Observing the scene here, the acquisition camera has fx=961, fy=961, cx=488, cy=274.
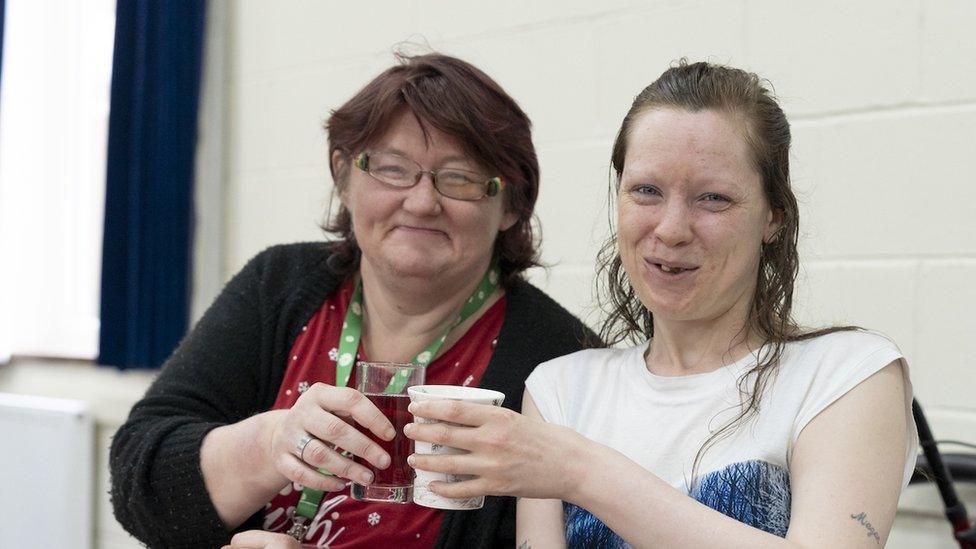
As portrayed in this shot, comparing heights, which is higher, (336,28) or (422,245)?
(336,28)

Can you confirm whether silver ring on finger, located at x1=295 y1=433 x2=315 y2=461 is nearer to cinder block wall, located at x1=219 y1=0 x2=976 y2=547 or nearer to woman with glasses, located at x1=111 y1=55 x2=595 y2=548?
woman with glasses, located at x1=111 y1=55 x2=595 y2=548

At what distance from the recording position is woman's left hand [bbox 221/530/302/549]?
1.33m

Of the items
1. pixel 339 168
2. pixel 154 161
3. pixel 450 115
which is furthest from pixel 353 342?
pixel 154 161

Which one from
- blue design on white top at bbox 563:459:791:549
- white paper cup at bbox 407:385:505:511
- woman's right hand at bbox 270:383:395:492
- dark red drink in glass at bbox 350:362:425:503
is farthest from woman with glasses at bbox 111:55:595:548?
blue design on white top at bbox 563:459:791:549

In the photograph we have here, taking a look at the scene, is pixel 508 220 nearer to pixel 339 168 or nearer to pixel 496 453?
pixel 339 168

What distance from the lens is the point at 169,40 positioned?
124 inches

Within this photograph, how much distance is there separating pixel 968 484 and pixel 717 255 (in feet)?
3.24

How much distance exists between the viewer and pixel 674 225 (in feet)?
3.79

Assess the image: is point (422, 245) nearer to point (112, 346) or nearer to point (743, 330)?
point (743, 330)

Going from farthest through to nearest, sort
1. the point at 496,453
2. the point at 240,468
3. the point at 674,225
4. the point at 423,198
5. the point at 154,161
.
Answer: the point at 154,161, the point at 423,198, the point at 240,468, the point at 674,225, the point at 496,453

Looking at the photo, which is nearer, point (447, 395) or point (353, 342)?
point (447, 395)

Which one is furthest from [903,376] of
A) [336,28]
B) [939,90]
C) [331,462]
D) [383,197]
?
[336,28]

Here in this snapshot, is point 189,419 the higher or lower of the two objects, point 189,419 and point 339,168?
the lower

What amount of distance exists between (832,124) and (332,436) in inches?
52.9
